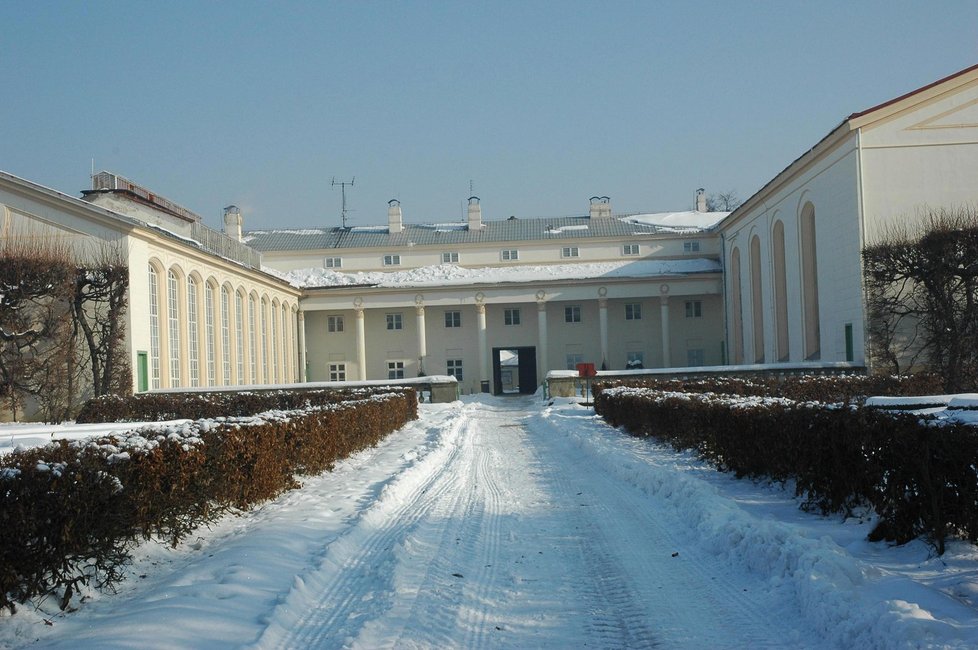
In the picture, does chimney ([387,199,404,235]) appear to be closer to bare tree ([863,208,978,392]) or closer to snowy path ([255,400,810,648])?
bare tree ([863,208,978,392])

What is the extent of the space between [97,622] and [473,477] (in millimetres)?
8035

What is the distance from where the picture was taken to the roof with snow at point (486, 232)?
5719cm

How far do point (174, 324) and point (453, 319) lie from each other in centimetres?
2203

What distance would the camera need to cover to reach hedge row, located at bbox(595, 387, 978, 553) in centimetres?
659

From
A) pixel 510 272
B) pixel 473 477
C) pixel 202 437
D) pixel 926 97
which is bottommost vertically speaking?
pixel 473 477

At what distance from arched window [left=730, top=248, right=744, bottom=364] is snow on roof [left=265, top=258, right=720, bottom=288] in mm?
1535

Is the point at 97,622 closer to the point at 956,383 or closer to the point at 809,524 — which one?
the point at 809,524

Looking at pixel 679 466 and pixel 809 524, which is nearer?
pixel 809 524

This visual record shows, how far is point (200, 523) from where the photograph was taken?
9016mm

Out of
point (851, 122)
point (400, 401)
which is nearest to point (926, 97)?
point (851, 122)

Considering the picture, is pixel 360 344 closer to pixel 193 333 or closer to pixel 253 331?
pixel 253 331

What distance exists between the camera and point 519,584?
6.79m

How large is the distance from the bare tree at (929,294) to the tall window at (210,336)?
27.0 metres

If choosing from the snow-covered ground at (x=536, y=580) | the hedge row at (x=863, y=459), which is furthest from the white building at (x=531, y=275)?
the snow-covered ground at (x=536, y=580)
